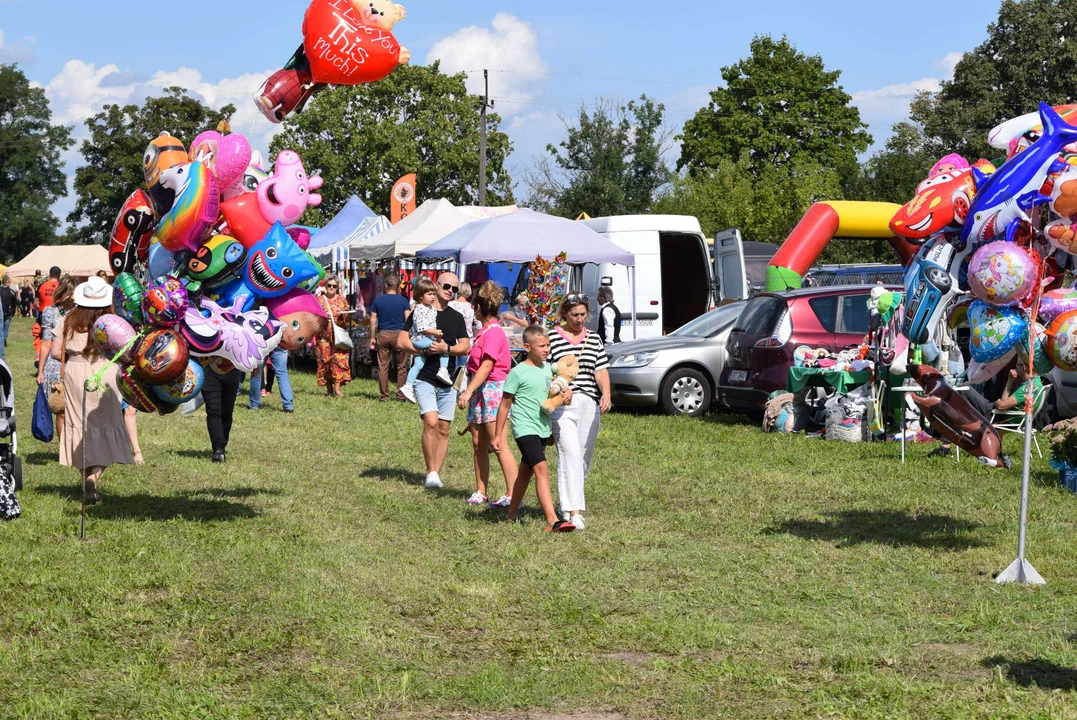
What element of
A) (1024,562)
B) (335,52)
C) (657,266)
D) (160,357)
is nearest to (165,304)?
(160,357)

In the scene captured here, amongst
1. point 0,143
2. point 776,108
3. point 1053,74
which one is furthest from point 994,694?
point 0,143

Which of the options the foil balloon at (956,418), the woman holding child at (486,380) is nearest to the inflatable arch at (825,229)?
the woman holding child at (486,380)

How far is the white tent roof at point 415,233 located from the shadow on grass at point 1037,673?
18.5m

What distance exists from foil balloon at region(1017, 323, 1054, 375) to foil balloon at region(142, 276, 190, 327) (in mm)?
5123

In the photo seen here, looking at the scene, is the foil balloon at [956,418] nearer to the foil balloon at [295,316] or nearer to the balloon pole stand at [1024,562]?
the balloon pole stand at [1024,562]

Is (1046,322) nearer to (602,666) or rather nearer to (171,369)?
(602,666)

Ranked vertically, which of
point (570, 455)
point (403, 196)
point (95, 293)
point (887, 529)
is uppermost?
point (403, 196)

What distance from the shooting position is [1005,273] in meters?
7.45

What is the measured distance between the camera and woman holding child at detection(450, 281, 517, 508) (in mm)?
10430

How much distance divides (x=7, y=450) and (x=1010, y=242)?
23.8 ft

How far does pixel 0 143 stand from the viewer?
8944 cm

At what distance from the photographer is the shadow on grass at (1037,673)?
5781mm

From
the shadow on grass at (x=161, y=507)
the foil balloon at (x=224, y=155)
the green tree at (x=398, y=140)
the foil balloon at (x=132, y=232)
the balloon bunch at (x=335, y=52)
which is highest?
the green tree at (x=398, y=140)

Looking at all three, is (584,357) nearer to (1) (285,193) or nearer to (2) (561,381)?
A: (2) (561,381)
